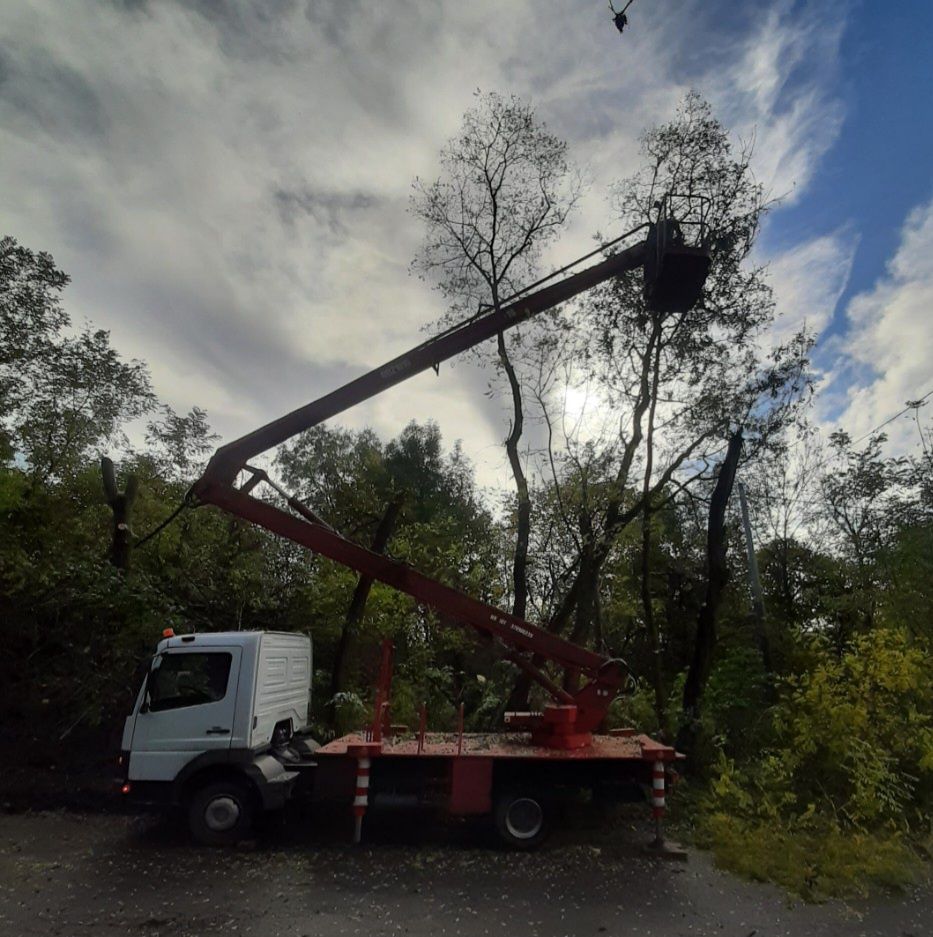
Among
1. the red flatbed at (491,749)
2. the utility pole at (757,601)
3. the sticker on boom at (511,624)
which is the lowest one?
the red flatbed at (491,749)

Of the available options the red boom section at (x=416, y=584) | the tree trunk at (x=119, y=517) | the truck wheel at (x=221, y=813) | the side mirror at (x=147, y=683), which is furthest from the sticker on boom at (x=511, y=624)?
the tree trunk at (x=119, y=517)

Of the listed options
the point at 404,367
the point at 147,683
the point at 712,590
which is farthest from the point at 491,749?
the point at 712,590

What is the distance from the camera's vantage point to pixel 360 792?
6.82m

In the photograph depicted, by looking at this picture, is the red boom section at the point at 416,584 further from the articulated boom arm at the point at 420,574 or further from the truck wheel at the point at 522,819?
the truck wheel at the point at 522,819

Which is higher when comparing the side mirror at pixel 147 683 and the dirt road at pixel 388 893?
the side mirror at pixel 147 683

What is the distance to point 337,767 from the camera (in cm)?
698

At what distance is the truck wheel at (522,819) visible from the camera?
6.84 metres

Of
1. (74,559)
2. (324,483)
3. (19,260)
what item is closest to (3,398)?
(19,260)

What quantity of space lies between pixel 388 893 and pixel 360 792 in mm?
1292

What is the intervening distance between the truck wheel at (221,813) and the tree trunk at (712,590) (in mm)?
7098

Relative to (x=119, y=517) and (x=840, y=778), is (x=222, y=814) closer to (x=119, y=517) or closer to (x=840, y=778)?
(x=119, y=517)

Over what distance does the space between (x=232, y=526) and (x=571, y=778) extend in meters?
9.77

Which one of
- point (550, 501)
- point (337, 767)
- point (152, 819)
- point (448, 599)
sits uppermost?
point (550, 501)

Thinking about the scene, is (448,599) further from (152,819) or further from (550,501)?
(550,501)
